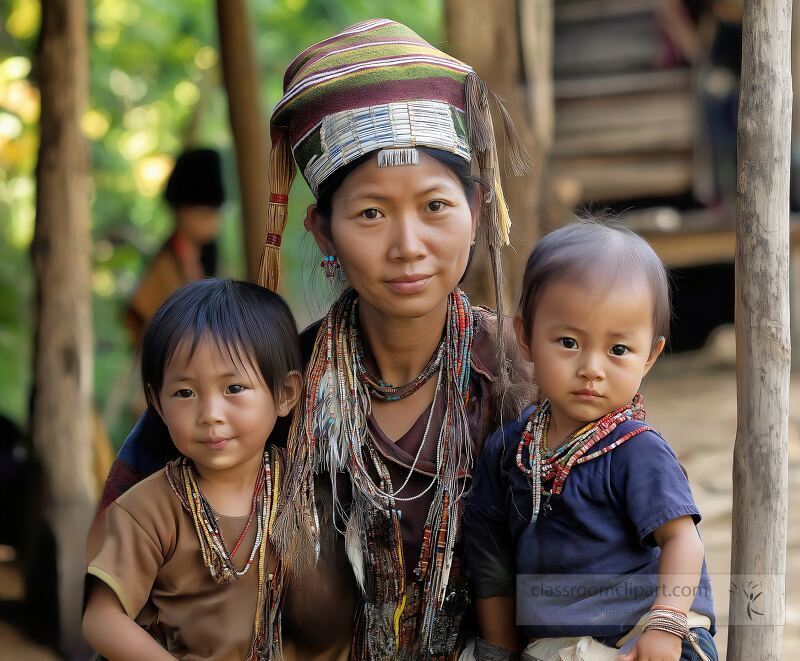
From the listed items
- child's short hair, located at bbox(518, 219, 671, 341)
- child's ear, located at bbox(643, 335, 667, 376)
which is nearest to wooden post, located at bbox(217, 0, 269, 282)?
child's short hair, located at bbox(518, 219, 671, 341)

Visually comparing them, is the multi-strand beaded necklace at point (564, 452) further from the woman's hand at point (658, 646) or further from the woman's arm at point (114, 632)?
the woman's arm at point (114, 632)

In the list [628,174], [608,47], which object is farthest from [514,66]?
[608,47]

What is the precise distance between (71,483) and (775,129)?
11.0 feet

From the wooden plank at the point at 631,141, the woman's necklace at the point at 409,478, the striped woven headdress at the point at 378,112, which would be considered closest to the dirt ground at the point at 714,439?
the wooden plank at the point at 631,141

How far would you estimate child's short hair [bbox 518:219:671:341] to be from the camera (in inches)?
78.4

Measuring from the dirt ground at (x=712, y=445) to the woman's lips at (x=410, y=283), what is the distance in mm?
2291

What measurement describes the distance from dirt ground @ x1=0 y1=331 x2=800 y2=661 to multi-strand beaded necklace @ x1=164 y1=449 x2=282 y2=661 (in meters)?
2.19

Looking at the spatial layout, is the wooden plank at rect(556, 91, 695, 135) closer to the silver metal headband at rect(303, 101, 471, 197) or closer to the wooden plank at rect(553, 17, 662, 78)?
the wooden plank at rect(553, 17, 662, 78)

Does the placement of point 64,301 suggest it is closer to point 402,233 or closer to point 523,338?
point 402,233

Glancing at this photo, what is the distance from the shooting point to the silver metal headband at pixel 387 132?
2.16 meters

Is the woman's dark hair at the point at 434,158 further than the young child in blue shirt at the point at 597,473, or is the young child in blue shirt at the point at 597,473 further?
the woman's dark hair at the point at 434,158

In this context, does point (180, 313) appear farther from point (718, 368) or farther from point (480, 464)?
point (718, 368)

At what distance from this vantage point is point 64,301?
4387mm

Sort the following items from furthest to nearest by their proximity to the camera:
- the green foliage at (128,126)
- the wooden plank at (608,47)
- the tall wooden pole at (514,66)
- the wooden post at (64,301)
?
the wooden plank at (608,47) → the green foliage at (128,126) → the wooden post at (64,301) → the tall wooden pole at (514,66)
